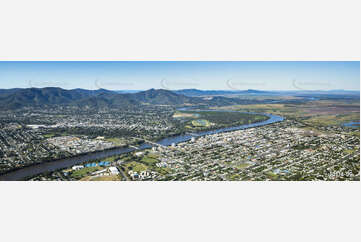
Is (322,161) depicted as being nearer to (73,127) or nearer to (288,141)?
(288,141)

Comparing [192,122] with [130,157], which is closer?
[130,157]

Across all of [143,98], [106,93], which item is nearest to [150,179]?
[106,93]

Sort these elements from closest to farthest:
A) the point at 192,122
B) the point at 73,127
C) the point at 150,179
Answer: the point at 150,179
the point at 73,127
the point at 192,122

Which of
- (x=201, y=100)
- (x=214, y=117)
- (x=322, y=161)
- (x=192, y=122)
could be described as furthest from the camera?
(x=201, y=100)

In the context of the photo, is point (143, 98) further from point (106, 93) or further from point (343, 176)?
point (343, 176)

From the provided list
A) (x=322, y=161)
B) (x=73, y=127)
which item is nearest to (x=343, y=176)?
(x=322, y=161)

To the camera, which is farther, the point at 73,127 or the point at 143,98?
the point at 143,98

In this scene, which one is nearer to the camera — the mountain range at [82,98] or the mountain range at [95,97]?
the mountain range at [95,97]

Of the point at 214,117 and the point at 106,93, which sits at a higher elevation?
the point at 106,93

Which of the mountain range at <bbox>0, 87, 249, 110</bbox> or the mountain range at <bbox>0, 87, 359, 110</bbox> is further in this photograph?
the mountain range at <bbox>0, 87, 249, 110</bbox>
